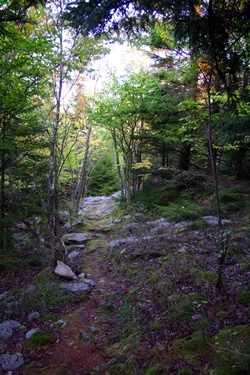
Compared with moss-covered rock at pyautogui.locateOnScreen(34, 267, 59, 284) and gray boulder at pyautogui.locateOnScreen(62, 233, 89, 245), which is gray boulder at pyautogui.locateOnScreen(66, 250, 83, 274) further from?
gray boulder at pyautogui.locateOnScreen(62, 233, 89, 245)

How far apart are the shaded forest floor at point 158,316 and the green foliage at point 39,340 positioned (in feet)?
0.24

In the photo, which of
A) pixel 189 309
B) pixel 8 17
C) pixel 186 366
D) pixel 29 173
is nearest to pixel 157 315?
pixel 189 309

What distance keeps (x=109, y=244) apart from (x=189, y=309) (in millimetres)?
5545

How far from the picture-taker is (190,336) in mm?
3312

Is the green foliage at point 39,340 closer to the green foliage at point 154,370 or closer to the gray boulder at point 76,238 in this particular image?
the green foliage at point 154,370

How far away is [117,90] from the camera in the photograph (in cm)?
1153

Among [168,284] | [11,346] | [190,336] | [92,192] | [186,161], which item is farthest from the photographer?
[92,192]

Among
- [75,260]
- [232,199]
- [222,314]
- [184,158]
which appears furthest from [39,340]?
[184,158]

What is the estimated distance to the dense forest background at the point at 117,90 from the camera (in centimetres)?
346

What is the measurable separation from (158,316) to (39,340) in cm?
205

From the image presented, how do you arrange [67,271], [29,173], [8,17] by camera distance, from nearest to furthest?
[8,17]
[67,271]
[29,173]

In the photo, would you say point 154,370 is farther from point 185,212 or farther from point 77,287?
point 185,212

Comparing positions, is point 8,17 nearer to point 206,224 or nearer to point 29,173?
point 29,173

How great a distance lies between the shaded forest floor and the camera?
9.87 feet
